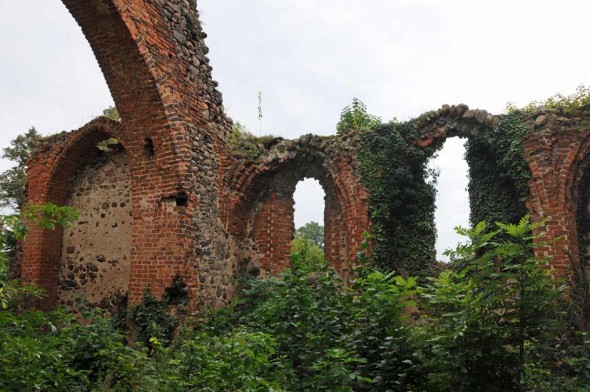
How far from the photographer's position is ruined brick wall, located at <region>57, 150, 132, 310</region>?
32.9 ft

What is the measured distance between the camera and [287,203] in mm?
11391

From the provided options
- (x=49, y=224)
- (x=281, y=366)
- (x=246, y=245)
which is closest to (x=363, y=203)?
(x=246, y=245)

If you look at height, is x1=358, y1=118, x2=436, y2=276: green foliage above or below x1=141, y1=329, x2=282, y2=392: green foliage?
above

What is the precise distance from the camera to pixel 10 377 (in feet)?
14.2

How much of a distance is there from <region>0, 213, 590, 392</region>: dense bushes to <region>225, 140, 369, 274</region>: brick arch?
4669 mm

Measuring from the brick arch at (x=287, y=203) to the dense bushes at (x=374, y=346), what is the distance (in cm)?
467

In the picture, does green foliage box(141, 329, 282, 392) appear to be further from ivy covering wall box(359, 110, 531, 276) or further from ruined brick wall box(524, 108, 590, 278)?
ruined brick wall box(524, 108, 590, 278)

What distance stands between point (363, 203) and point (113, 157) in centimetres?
538

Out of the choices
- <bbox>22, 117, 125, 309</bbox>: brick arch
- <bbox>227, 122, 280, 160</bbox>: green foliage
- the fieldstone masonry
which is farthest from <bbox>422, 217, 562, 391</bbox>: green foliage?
<bbox>22, 117, 125, 309</bbox>: brick arch

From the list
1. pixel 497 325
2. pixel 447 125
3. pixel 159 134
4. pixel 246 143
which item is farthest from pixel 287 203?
pixel 497 325

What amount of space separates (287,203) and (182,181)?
3124mm

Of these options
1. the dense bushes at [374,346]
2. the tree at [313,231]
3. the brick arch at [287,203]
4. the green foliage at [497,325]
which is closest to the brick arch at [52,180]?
the brick arch at [287,203]

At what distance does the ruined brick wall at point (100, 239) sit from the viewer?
32.9 ft

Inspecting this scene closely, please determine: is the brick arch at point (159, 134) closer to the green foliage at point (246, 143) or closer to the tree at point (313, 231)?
the green foliage at point (246, 143)
